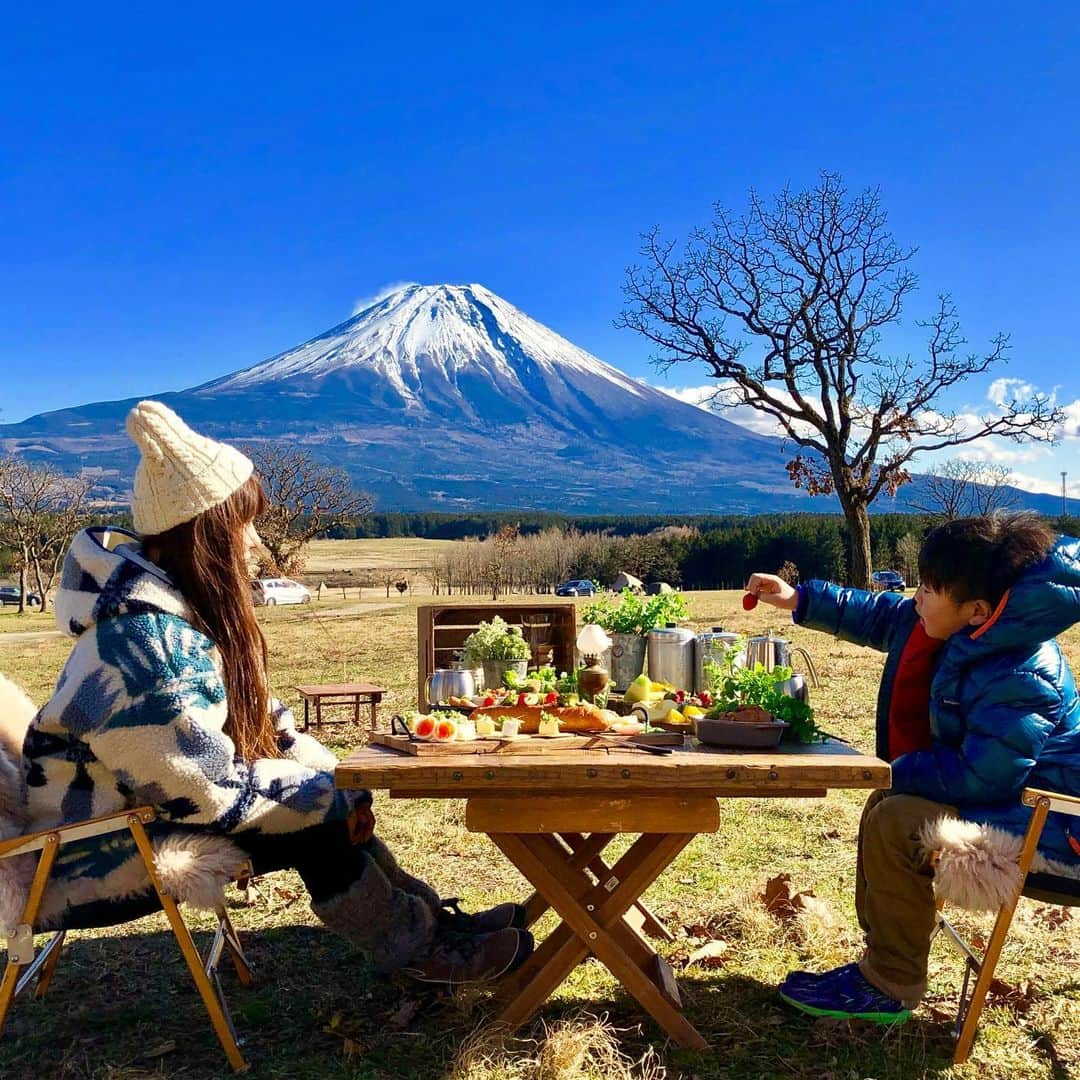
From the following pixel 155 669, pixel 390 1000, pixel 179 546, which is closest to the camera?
pixel 155 669

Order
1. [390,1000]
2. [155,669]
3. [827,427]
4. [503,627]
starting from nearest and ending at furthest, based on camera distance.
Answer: [155,669] → [390,1000] → [503,627] → [827,427]

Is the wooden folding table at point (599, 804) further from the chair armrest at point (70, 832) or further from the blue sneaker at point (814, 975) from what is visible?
the chair armrest at point (70, 832)

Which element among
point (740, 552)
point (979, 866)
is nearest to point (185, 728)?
point (979, 866)

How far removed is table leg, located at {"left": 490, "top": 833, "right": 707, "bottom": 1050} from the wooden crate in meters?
1.53

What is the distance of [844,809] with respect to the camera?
20.1 feet

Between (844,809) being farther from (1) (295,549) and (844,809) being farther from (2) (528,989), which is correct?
(1) (295,549)

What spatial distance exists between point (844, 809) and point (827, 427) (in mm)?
12885

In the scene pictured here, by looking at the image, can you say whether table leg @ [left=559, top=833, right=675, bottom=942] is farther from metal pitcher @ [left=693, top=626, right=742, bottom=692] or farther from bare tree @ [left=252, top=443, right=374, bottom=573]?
bare tree @ [left=252, top=443, right=374, bottom=573]

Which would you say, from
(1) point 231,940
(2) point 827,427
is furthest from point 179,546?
(2) point 827,427

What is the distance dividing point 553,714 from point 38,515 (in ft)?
123

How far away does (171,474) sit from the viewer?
10.2ft

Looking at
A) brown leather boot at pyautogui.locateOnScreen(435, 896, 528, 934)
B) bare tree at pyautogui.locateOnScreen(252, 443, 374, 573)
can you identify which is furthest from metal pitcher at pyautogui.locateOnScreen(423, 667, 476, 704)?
bare tree at pyautogui.locateOnScreen(252, 443, 374, 573)

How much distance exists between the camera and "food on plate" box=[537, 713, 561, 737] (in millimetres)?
3113

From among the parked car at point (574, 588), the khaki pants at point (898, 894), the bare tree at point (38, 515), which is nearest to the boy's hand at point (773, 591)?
the khaki pants at point (898, 894)
